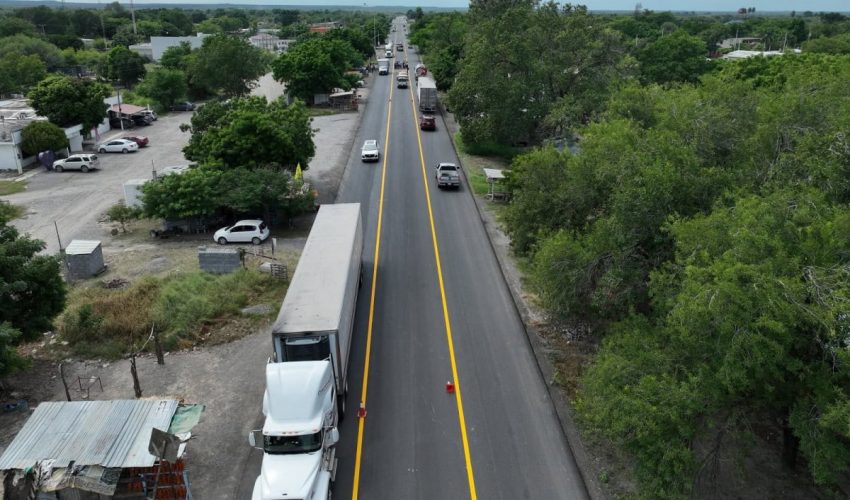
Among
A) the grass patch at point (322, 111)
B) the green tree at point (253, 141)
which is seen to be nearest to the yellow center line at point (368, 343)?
the green tree at point (253, 141)

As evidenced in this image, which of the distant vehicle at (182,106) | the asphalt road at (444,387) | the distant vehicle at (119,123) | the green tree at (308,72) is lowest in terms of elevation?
the asphalt road at (444,387)

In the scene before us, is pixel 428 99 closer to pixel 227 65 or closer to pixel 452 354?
pixel 227 65

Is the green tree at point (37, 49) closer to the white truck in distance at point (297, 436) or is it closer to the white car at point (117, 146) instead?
the white car at point (117, 146)

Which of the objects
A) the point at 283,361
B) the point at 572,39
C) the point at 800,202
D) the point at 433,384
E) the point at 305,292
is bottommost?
the point at 433,384

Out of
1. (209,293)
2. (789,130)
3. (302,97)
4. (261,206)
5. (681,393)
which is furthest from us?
(302,97)

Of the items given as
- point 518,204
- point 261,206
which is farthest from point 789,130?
point 261,206

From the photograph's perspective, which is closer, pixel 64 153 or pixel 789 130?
pixel 789 130

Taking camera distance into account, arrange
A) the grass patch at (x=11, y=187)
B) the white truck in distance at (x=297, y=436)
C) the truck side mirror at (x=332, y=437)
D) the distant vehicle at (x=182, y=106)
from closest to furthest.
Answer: the white truck in distance at (x=297, y=436), the truck side mirror at (x=332, y=437), the grass patch at (x=11, y=187), the distant vehicle at (x=182, y=106)

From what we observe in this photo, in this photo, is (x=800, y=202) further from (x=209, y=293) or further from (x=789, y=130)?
(x=209, y=293)

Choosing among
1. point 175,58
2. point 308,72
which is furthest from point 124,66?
point 308,72
